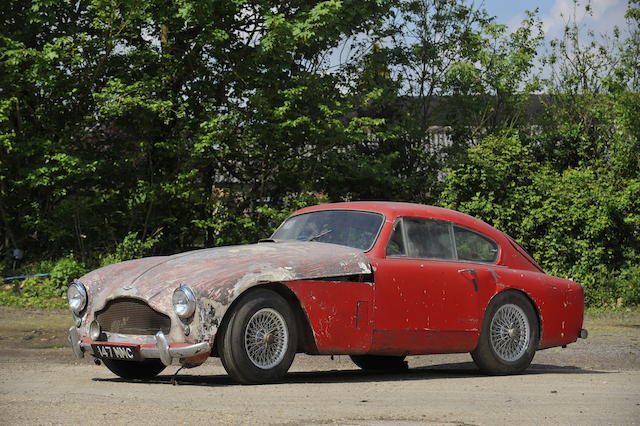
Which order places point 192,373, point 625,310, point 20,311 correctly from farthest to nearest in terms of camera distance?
point 625,310
point 20,311
point 192,373

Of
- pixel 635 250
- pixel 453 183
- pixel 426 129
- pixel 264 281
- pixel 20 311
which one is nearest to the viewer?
pixel 264 281

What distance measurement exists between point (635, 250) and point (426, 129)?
5941mm

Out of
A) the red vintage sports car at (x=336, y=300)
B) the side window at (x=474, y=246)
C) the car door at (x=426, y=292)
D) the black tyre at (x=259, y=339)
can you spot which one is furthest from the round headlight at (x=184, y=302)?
the side window at (x=474, y=246)

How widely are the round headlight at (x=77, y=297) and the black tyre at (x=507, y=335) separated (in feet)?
12.2

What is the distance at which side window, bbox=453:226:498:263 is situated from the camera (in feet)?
31.8

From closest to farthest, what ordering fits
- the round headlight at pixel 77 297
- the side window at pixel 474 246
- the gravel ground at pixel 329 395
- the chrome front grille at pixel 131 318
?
the gravel ground at pixel 329 395 < the chrome front grille at pixel 131 318 < the round headlight at pixel 77 297 < the side window at pixel 474 246

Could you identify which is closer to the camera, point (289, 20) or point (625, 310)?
point (625, 310)

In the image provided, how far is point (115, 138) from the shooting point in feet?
69.5

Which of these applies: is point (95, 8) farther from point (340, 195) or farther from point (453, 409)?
point (453, 409)

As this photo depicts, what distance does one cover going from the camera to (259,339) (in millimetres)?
7840

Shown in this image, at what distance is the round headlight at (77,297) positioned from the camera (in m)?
8.59

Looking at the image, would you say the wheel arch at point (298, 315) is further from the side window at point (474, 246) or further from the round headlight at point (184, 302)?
the side window at point (474, 246)

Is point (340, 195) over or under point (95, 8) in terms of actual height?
under

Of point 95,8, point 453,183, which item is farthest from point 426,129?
point 95,8
